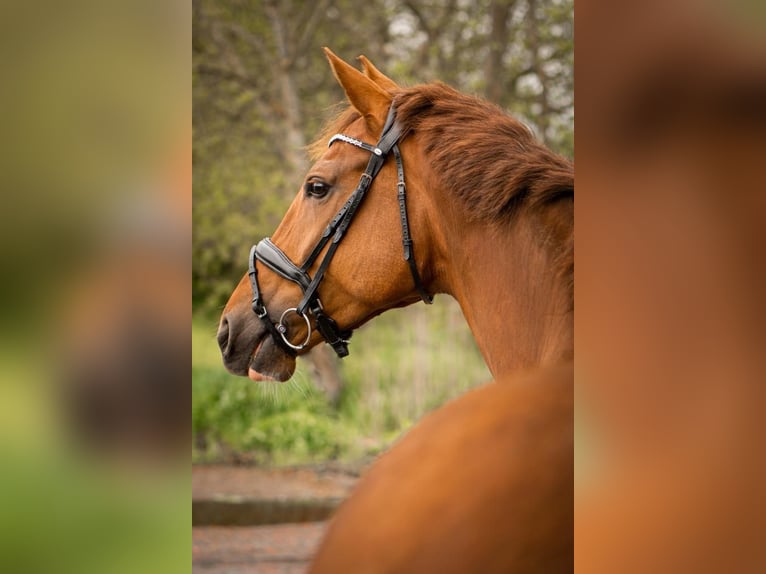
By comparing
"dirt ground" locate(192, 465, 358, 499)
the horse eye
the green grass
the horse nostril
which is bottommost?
"dirt ground" locate(192, 465, 358, 499)

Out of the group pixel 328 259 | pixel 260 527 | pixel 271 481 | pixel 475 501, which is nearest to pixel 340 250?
pixel 328 259

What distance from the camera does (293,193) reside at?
221 inches

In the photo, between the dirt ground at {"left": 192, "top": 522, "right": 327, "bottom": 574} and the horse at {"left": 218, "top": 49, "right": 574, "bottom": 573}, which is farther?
the dirt ground at {"left": 192, "top": 522, "right": 327, "bottom": 574}

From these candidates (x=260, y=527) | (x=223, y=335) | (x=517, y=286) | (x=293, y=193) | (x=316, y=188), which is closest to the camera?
(x=517, y=286)

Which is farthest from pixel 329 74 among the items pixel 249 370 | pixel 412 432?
pixel 412 432

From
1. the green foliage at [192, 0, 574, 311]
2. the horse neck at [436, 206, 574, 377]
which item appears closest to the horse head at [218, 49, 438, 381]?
the horse neck at [436, 206, 574, 377]

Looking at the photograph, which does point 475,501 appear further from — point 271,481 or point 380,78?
point 271,481

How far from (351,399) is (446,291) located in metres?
4.47

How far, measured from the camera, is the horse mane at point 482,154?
3.76 feet

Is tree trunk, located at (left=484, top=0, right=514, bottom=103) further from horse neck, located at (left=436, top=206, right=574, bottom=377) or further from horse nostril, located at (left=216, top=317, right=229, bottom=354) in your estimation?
horse neck, located at (left=436, top=206, right=574, bottom=377)

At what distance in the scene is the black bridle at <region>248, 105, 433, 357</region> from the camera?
133 cm
